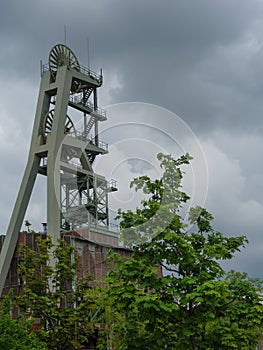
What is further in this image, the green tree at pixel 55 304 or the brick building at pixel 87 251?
the brick building at pixel 87 251

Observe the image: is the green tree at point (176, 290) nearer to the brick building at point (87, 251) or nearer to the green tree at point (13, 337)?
the green tree at point (13, 337)

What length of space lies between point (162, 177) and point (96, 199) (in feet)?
113

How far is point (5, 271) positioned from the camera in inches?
2100

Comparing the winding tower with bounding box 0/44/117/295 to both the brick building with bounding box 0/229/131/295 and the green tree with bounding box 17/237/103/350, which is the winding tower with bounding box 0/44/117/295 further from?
the green tree with bounding box 17/237/103/350

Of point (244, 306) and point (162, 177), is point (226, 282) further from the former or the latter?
point (162, 177)

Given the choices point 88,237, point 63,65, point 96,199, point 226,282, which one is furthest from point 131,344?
point 63,65

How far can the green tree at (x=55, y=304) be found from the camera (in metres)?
32.6

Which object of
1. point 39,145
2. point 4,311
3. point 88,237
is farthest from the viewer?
point 39,145

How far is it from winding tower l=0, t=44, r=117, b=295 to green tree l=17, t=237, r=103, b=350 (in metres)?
17.0

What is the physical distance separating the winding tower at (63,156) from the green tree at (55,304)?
55.7ft

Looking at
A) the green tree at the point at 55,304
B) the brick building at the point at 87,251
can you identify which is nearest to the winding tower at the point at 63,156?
the brick building at the point at 87,251

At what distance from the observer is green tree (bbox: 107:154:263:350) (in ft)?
73.9

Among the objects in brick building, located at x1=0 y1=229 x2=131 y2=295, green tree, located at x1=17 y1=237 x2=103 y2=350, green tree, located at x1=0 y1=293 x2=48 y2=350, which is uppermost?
brick building, located at x1=0 y1=229 x2=131 y2=295

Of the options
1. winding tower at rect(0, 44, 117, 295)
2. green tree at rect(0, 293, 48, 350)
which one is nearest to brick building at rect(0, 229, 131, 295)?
winding tower at rect(0, 44, 117, 295)
